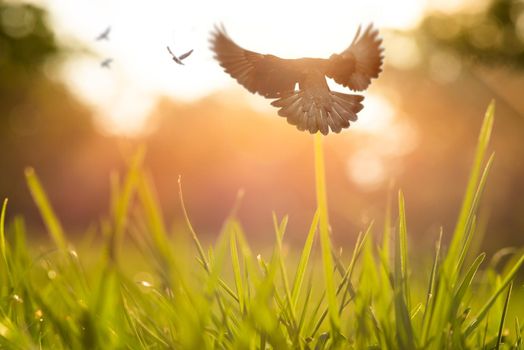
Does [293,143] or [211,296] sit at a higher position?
[293,143]

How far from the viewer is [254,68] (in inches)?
25.9

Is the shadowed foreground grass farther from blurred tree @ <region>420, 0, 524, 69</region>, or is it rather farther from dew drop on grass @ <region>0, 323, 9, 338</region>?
blurred tree @ <region>420, 0, 524, 69</region>

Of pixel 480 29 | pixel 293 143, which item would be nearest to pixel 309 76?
pixel 480 29

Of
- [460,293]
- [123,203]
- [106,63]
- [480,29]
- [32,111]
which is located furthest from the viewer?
[32,111]

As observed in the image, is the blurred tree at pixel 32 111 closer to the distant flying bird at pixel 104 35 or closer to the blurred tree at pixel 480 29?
the blurred tree at pixel 480 29

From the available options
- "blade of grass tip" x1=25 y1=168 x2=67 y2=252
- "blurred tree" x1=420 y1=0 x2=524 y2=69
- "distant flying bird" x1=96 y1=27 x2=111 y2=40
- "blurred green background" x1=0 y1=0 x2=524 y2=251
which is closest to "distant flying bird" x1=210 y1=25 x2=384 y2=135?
"distant flying bird" x1=96 y1=27 x2=111 y2=40

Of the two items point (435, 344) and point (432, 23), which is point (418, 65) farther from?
point (435, 344)

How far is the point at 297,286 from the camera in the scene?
2.08ft

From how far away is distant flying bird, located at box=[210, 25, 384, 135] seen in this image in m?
0.59

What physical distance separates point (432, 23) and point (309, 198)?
9.56ft

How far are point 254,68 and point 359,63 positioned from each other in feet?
0.39

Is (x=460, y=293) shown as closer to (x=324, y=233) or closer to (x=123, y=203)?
(x=324, y=233)

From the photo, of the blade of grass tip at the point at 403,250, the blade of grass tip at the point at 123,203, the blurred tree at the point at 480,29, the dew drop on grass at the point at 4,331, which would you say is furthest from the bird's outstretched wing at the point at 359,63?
the blurred tree at the point at 480,29

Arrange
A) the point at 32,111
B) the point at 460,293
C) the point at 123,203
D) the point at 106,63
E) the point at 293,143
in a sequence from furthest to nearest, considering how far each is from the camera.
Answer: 1. the point at 32,111
2. the point at 293,143
3. the point at 106,63
4. the point at 460,293
5. the point at 123,203
